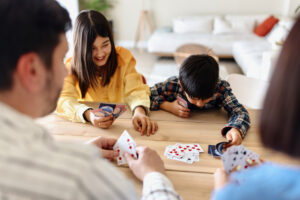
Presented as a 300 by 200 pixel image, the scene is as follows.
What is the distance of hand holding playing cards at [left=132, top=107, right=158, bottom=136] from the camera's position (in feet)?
4.37

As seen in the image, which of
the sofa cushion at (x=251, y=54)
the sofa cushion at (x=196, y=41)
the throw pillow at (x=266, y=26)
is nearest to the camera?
the sofa cushion at (x=251, y=54)

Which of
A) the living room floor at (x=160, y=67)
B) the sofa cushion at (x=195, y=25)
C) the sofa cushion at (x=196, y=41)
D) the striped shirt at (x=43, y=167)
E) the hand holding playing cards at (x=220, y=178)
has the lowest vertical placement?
the living room floor at (x=160, y=67)

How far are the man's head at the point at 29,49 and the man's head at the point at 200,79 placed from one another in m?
0.94

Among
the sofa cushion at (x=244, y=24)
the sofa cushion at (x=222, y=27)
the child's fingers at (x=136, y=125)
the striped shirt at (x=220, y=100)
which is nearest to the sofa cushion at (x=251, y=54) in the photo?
the sofa cushion at (x=244, y=24)

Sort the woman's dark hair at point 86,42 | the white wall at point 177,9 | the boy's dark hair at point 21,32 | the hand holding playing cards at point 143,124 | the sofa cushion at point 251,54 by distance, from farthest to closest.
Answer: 1. the white wall at point 177,9
2. the sofa cushion at point 251,54
3. the woman's dark hair at point 86,42
4. the hand holding playing cards at point 143,124
5. the boy's dark hair at point 21,32

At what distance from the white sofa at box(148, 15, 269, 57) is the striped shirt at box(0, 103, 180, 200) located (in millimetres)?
5025

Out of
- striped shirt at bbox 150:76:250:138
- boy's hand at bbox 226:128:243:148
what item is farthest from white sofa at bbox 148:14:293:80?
boy's hand at bbox 226:128:243:148

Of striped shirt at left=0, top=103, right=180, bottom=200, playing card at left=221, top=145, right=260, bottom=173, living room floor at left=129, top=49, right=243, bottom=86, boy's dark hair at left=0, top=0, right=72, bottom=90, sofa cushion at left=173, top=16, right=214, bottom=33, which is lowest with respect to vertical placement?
living room floor at left=129, top=49, right=243, bottom=86

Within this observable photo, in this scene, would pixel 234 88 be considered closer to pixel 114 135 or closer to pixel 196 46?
pixel 114 135

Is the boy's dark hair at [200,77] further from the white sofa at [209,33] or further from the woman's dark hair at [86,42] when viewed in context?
the white sofa at [209,33]

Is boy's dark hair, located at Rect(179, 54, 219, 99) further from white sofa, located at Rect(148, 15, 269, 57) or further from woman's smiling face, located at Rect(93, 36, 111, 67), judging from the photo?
white sofa, located at Rect(148, 15, 269, 57)

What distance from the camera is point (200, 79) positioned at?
1.49 m

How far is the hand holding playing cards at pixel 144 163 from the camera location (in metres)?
0.95

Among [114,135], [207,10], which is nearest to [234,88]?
[114,135]
